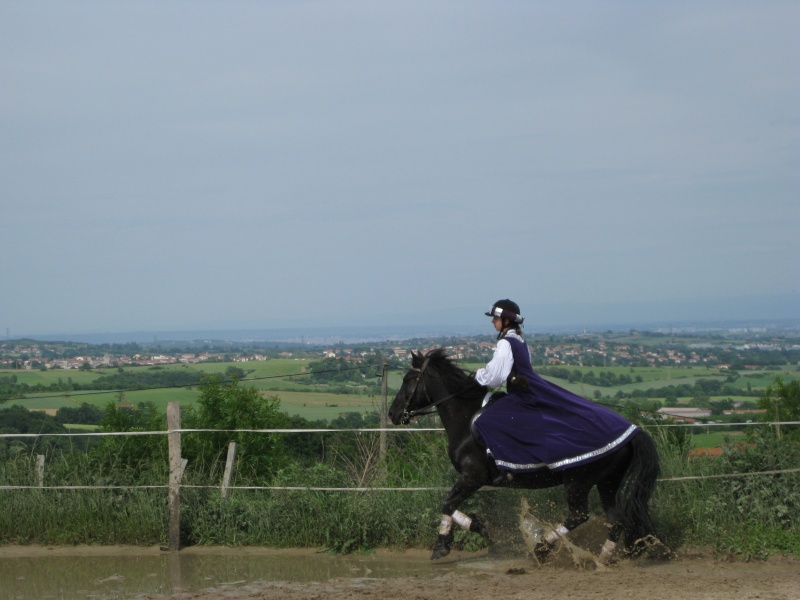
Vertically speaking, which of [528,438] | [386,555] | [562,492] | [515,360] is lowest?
[386,555]

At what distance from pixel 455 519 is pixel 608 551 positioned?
4.56 ft

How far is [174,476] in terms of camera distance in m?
9.59

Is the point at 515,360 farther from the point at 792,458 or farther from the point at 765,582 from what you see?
the point at 792,458

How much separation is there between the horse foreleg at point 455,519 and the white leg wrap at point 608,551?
1.11 m

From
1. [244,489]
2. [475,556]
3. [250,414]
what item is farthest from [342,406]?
[475,556]

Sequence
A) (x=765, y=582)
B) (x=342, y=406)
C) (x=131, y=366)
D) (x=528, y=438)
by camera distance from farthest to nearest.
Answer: (x=131, y=366) → (x=342, y=406) → (x=528, y=438) → (x=765, y=582)

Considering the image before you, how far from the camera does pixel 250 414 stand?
14211 mm

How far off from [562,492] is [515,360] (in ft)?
5.86

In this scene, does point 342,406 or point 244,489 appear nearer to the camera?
point 244,489

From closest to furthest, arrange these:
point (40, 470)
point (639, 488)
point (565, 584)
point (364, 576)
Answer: point (565, 584) → point (639, 488) → point (364, 576) → point (40, 470)

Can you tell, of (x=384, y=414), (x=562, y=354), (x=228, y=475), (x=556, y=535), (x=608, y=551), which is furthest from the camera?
(x=562, y=354)

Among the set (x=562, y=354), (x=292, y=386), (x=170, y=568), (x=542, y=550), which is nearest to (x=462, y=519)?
(x=542, y=550)

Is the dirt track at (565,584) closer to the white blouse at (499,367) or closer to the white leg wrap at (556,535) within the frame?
the white leg wrap at (556,535)

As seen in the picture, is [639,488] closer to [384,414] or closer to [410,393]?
[410,393]
